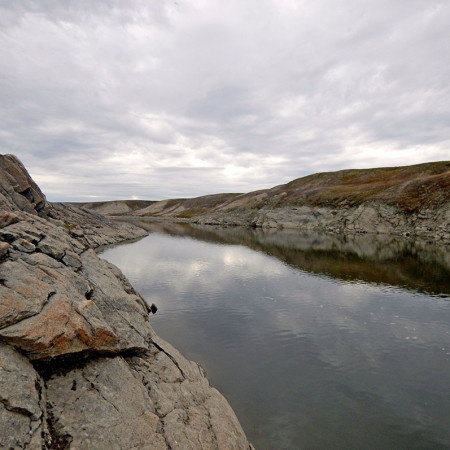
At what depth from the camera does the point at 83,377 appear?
12.1m

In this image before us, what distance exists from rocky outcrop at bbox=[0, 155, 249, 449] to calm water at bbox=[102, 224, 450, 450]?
3.43 meters

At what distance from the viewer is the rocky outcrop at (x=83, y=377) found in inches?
381

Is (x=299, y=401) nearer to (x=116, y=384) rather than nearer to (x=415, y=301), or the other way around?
(x=116, y=384)

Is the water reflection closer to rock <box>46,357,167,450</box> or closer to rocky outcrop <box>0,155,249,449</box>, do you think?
rocky outcrop <box>0,155,249,449</box>

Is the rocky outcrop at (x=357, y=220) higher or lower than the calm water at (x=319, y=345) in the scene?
higher

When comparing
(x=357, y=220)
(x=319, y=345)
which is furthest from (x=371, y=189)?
(x=319, y=345)

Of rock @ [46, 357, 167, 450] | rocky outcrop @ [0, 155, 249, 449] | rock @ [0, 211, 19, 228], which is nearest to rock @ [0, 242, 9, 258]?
rocky outcrop @ [0, 155, 249, 449]

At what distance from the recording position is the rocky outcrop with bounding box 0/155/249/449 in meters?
9.68

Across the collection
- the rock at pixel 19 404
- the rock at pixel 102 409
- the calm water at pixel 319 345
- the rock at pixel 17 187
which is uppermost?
the rock at pixel 17 187

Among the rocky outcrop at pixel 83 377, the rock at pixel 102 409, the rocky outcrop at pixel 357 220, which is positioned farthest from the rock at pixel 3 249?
the rocky outcrop at pixel 357 220

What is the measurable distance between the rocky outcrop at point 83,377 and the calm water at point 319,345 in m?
3.43

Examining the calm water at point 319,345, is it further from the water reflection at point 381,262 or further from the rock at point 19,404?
the rock at point 19,404

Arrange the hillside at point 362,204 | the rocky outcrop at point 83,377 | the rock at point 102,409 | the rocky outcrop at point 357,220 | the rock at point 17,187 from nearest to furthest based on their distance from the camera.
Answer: the rocky outcrop at point 83,377, the rock at point 102,409, the rock at point 17,187, the rocky outcrop at point 357,220, the hillside at point 362,204

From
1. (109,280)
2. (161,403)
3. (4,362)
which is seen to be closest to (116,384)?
(161,403)
